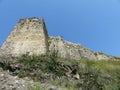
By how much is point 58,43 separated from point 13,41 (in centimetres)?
459

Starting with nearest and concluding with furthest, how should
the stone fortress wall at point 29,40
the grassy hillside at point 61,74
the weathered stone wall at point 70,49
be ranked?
1. the grassy hillside at point 61,74
2. the stone fortress wall at point 29,40
3. the weathered stone wall at point 70,49

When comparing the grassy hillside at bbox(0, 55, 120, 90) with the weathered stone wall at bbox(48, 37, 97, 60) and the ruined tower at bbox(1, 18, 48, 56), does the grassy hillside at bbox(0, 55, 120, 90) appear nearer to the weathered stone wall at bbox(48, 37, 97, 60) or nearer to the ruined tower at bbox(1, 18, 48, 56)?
the ruined tower at bbox(1, 18, 48, 56)

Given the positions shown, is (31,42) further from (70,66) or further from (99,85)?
(99,85)

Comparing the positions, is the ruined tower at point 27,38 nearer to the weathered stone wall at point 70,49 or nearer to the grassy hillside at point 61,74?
the weathered stone wall at point 70,49

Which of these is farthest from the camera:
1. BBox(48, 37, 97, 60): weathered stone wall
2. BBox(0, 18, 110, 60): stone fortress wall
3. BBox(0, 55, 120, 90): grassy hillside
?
BBox(48, 37, 97, 60): weathered stone wall

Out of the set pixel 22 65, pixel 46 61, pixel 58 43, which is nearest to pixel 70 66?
pixel 46 61

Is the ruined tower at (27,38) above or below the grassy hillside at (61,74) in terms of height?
above

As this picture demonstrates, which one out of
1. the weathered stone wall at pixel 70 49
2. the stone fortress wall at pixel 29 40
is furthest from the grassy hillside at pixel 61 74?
the weathered stone wall at pixel 70 49

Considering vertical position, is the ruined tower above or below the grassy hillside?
above

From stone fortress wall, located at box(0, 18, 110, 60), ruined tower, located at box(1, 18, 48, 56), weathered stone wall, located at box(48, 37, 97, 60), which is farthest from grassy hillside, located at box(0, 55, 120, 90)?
A: weathered stone wall, located at box(48, 37, 97, 60)

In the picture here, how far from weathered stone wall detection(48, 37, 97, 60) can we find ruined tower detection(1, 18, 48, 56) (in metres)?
1.76

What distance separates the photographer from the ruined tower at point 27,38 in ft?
84.8

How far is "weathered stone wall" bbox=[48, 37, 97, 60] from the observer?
97.2ft

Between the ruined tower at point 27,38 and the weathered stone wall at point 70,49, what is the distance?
5.77 ft
